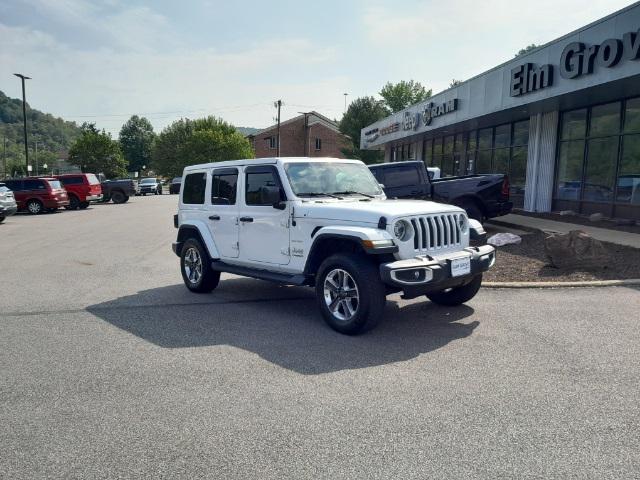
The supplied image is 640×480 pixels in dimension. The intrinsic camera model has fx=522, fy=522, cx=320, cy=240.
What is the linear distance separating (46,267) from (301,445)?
334 inches

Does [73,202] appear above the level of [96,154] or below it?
below

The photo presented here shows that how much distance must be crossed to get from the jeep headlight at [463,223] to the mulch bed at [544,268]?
262 cm

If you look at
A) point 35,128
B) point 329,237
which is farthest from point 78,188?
point 35,128

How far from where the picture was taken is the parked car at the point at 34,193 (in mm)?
24766

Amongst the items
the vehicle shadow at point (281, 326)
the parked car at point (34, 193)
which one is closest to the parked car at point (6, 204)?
the parked car at point (34, 193)

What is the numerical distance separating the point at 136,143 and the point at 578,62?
11161 cm

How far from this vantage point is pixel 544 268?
29.5 feet

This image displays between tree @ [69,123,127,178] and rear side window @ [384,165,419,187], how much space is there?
170 ft

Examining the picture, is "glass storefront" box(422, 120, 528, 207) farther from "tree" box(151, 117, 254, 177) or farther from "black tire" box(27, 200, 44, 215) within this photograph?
"tree" box(151, 117, 254, 177)

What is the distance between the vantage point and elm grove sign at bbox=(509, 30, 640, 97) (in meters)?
11.5

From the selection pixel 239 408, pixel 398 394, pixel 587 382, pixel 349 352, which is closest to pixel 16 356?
pixel 239 408

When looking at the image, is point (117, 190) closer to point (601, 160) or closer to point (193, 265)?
point (601, 160)

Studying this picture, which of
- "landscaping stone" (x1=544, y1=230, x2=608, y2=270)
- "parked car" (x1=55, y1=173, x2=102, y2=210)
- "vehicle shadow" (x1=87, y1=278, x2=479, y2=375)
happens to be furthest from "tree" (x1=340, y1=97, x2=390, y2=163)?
"vehicle shadow" (x1=87, y1=278, x2=479, y2=375)

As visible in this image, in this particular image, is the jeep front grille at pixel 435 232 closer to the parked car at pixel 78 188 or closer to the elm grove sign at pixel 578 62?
the elm grove sign at pixel 578 62
